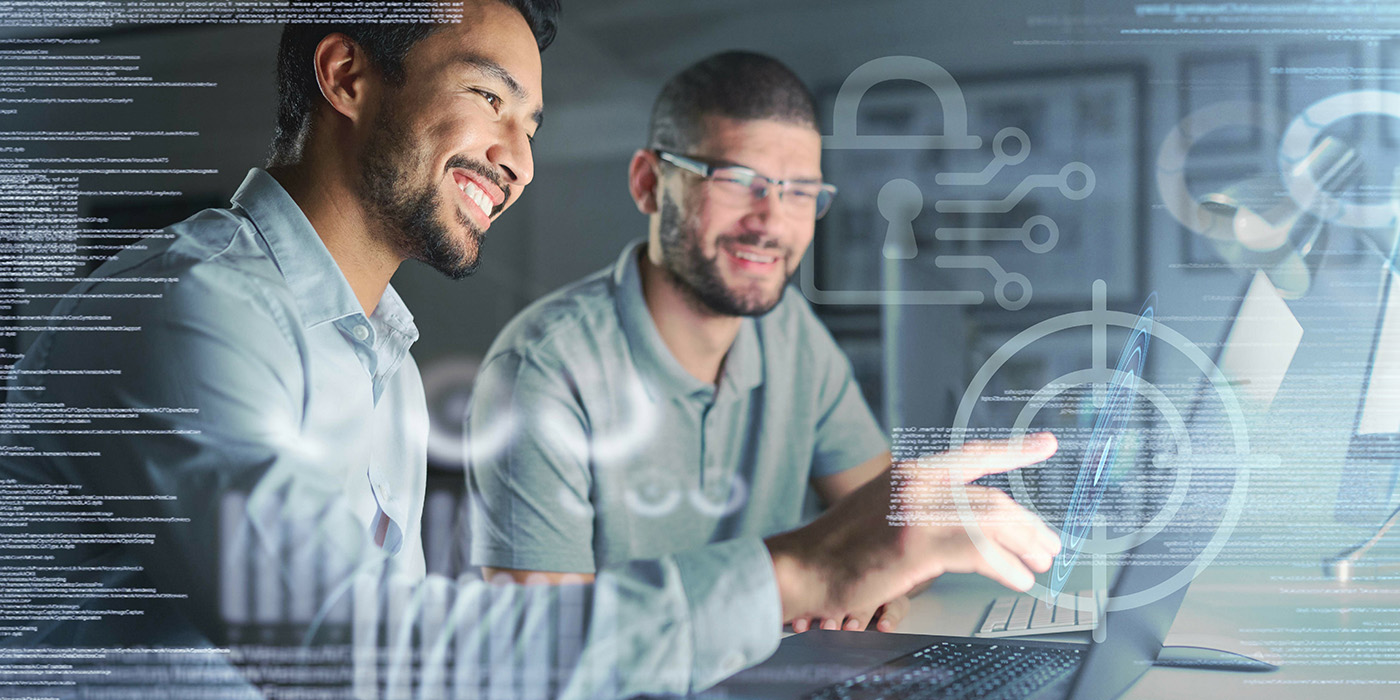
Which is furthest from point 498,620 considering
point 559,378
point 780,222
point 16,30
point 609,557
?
point 16,30

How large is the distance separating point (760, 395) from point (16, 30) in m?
1.33

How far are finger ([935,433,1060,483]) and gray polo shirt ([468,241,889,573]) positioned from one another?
114 millimetres

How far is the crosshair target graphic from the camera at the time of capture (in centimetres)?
117

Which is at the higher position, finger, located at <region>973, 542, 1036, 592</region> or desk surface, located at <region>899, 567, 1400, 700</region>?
finger, located at <region>973, 542, 1036, 592</region>

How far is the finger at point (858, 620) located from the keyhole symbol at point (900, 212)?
20.7 inches

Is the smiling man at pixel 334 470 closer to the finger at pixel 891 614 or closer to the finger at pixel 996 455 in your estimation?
the finger at pixel 996 455

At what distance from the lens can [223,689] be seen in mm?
1152

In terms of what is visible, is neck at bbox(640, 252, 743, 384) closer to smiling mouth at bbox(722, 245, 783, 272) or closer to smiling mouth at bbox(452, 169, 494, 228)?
smiling mouth at bbox(722, 245, 783, 272)

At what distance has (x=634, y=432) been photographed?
47.1 inches

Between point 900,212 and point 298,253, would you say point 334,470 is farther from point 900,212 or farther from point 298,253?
point 900,212

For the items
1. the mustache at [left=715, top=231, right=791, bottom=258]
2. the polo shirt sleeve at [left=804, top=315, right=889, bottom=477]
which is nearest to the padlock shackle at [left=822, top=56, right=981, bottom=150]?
the mustache at [left=715, top=231, right=791, bottom=258]

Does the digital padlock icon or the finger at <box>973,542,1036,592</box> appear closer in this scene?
the finger at <box>973,542,1036,592</box>

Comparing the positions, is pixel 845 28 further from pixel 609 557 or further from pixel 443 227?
pixel 609 557
